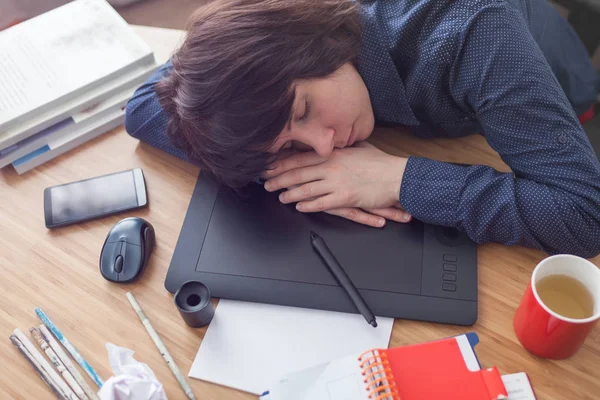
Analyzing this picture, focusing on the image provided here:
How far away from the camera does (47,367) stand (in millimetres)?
749

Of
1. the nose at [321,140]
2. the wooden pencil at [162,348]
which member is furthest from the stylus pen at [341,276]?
the wooden pencil at [162,348]

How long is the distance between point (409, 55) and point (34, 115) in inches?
24.6

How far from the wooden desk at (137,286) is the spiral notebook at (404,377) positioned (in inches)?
2.4

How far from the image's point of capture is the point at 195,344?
75cm

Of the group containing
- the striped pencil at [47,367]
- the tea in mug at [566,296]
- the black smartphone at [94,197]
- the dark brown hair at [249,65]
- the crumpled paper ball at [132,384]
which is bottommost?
the striped pencil at [47,367]

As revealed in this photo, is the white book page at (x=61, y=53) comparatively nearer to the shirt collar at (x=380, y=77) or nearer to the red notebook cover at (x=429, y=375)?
the shirt collar at (x=380, y=77)

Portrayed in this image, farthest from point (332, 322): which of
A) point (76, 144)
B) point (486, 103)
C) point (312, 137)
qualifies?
point (76, 144)

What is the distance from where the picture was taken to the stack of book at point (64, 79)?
94 cm

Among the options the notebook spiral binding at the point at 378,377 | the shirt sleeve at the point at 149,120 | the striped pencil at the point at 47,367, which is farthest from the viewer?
the shirt sleeve at the point at 149,120

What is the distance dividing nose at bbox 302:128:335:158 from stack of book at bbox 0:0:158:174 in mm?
399

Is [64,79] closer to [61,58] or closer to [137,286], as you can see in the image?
[61,58]

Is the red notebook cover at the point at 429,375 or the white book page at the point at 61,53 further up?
the white book page at the point at 61,53

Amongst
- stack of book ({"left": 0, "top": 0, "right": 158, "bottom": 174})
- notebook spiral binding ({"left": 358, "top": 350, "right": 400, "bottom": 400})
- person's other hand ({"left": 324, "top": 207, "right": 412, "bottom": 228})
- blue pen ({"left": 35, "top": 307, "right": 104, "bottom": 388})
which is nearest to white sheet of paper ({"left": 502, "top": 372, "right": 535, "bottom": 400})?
notebook spiral binding ({"left": 358, "top": 350, "right": 400, "bottom": 400})

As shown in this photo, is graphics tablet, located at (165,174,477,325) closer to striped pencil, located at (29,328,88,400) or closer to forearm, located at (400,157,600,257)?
forearm, located at (400,157,600,257)
